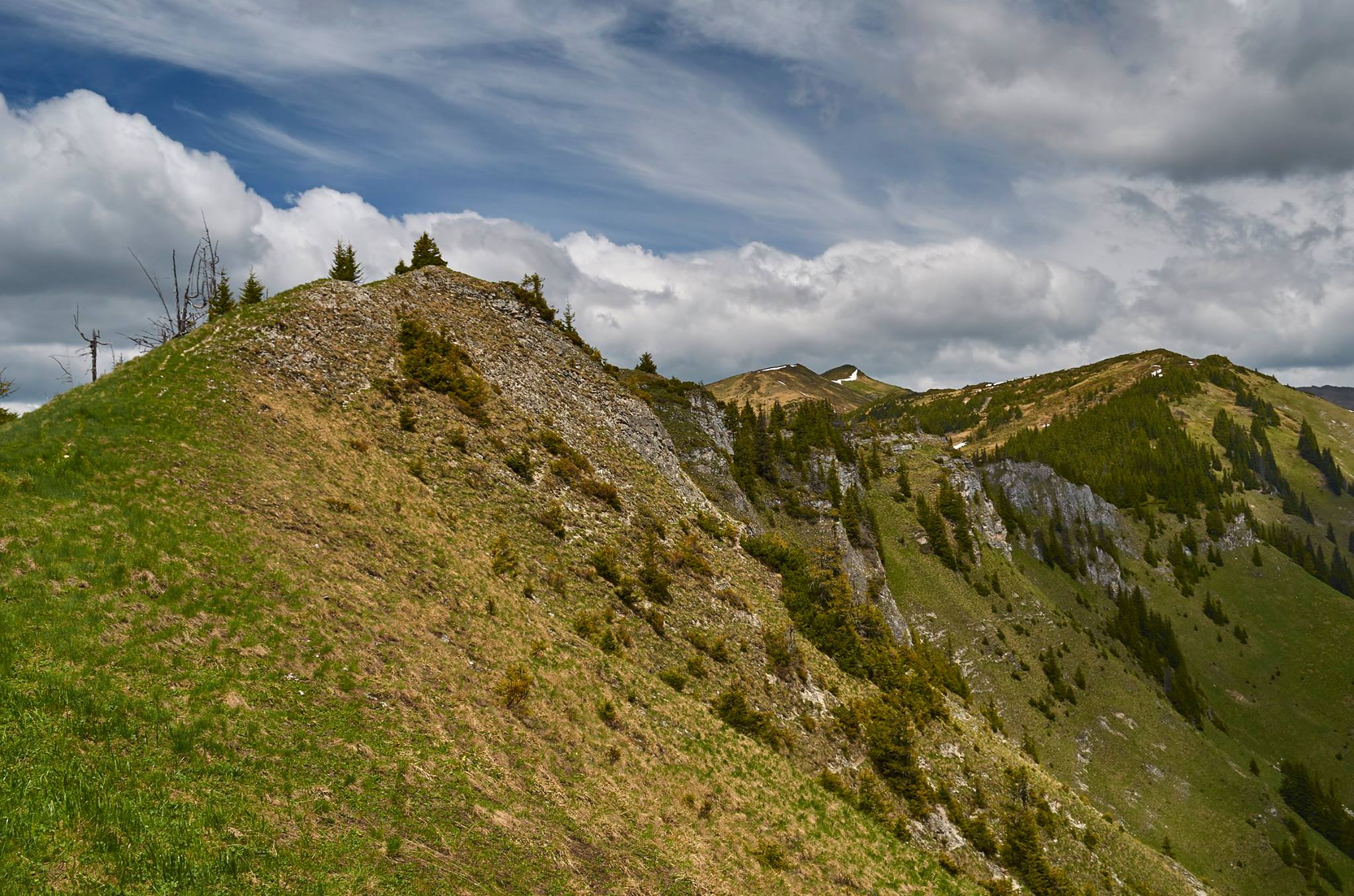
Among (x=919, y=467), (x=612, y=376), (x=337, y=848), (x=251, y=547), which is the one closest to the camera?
(x=337, y=848)

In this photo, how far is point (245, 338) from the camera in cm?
3803

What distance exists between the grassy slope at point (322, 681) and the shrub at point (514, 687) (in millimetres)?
548

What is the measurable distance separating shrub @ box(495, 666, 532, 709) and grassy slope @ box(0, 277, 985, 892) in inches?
21.6

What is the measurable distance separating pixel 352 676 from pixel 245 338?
84.8 feet

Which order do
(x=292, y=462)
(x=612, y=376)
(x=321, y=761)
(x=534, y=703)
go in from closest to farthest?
(x=321, y=761), (x=534, y=703), (x=292, y=462), (x=612, y=376)

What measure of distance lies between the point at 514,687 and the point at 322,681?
8.29 meters

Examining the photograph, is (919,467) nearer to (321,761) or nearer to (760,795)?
(760,795)

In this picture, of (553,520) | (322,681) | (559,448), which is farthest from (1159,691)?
(322,681)

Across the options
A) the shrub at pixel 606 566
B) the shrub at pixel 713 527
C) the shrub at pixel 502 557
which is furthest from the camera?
A: the shrub at pixel 713 527

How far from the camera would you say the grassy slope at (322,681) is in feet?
49.6

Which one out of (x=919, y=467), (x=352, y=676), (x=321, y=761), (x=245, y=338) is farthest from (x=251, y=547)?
(x=919, y=467)

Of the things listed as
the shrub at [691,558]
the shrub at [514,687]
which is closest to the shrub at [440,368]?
the shrub at [691,558]

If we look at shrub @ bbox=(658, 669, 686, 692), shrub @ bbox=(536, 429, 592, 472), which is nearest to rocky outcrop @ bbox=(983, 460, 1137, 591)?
shrub @ bbox=(536, 429, 592, 472)

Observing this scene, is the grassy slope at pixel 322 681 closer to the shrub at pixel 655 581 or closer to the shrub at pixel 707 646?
the shrub at pixel 707 646
